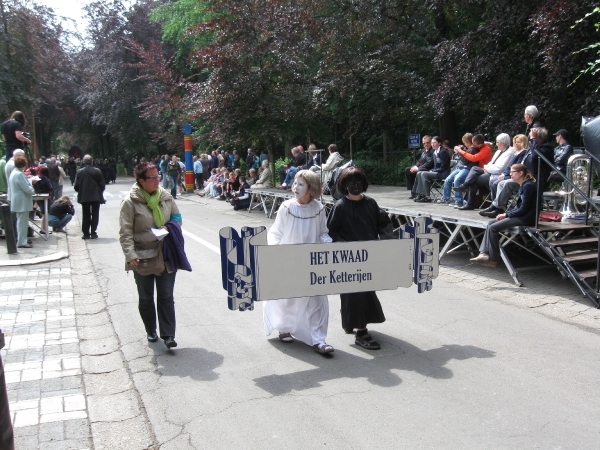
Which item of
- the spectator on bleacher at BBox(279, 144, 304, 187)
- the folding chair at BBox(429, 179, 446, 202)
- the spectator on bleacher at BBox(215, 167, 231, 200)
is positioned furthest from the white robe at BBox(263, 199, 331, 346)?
the spectator on bleacher at BBox(215, 167, 231, 200)

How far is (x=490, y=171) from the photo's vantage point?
1029cm

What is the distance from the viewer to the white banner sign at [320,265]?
16.5ft

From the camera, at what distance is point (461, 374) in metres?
5.02

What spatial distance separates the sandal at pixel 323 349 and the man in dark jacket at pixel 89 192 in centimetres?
880

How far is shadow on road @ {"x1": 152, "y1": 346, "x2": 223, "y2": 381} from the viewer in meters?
5.14

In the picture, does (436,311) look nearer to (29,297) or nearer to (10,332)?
(10,332)

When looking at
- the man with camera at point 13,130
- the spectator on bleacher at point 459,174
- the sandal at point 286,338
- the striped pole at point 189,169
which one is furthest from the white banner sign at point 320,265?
the striped pole at point 189,169

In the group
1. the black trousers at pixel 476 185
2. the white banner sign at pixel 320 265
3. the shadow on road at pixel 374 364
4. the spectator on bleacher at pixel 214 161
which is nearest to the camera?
the shadow on road at pixel 374 364

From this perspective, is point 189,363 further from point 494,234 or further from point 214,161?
point 214,161

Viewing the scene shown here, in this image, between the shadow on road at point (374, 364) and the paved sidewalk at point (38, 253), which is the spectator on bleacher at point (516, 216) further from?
the paved sidewalk at point (38, 253)

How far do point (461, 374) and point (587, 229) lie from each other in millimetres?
4797

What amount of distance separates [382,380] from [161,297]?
7.36 feet

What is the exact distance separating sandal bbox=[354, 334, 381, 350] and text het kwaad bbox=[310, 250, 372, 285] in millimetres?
670

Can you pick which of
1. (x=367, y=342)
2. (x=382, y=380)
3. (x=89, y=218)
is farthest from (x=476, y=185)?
(x=89, y=218)
